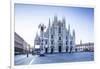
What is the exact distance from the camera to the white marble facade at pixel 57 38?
211 centimetres

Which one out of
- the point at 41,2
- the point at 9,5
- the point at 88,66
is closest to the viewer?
the point at 9,5

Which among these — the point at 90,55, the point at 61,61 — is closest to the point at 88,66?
the point at 90,55

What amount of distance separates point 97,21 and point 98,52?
1.35 feet

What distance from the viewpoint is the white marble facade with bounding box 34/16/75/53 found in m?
2.11

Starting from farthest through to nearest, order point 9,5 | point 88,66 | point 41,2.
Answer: point 88,66, point 41,2, point 9,5

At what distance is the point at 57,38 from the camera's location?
214 cm

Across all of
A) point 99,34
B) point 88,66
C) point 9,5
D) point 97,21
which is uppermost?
point 9,5

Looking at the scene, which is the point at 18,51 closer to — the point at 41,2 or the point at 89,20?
the point at 41,2

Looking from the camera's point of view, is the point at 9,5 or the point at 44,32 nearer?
the point at 9,5

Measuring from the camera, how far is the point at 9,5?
6.33 feet

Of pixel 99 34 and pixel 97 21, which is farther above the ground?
pixel 97 21

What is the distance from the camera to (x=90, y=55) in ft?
7.50

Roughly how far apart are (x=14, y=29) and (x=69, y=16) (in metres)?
0.71

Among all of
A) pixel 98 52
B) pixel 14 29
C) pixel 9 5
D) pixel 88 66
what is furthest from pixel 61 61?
pixel 9 5
